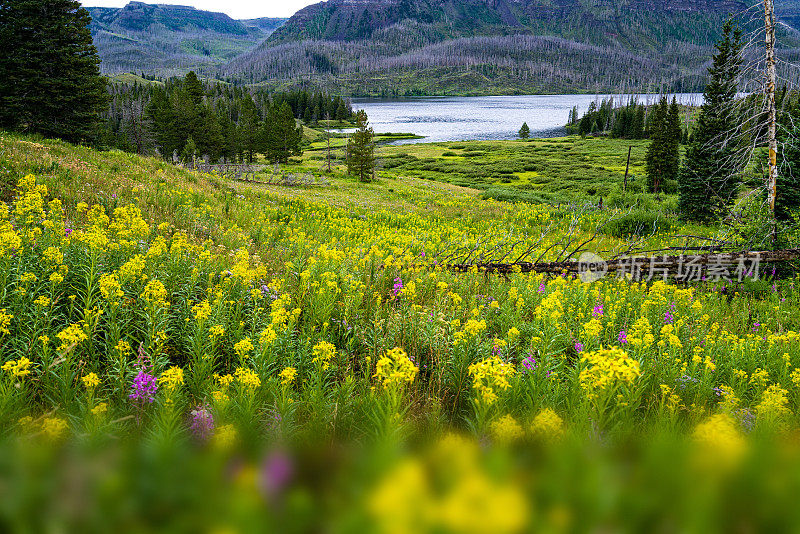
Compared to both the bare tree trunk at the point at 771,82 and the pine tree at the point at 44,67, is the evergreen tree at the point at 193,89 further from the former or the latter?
the bare tree trunk at the point at 771,82

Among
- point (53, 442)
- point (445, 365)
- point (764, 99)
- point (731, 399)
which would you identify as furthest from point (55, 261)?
point (764, 99)

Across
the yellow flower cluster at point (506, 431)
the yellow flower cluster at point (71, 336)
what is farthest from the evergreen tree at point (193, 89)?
the yellow flower cluster at point (506, 431)

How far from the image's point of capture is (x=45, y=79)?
97.5ft

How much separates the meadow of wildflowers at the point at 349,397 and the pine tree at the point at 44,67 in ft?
94.0

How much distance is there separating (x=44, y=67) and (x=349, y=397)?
4037 cm

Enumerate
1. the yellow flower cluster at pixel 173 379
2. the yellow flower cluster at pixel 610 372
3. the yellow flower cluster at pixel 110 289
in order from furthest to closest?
the yellow flower cluster at pixel 110 289
the yellow flower cluster at pixel 173 379
the yellow flower cluster at pixel 610 372

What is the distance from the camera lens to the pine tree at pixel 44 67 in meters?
29.1

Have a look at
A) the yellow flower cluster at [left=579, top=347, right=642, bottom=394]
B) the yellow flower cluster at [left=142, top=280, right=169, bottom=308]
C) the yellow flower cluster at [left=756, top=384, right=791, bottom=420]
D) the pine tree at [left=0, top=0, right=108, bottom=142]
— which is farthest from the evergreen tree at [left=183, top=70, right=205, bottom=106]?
the yellow flower cluster at [left=756, top=384, right=791, bottom=420]

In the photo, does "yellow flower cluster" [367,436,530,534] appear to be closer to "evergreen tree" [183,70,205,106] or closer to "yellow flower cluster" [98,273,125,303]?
"yellow flower cluster" [98,273,125,303]

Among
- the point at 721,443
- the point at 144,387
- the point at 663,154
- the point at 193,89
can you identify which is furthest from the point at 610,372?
the point at 193,89

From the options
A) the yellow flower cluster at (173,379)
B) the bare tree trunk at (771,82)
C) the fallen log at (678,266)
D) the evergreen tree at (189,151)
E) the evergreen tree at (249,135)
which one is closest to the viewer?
the yellow flower cluster at (173,379)

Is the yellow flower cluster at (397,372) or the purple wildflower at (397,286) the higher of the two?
the yellow flower cluster at (397,372)

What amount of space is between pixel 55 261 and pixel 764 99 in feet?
50.9

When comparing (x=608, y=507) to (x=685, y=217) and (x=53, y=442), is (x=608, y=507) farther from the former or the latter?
(x=685, y=217)
